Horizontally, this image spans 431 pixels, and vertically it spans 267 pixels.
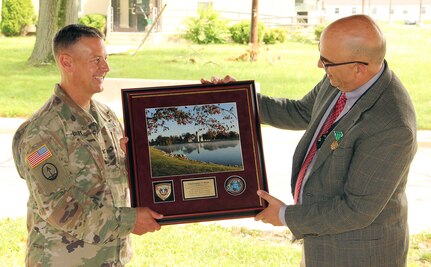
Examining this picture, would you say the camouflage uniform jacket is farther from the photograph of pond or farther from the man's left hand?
the man's left hand

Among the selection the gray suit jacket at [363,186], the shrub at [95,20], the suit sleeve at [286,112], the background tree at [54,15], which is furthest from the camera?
the shrub at [95,20]

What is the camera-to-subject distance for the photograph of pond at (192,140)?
8.48 ft

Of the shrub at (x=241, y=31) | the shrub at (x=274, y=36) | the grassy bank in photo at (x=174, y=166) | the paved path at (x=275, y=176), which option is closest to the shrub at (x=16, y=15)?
the shrub at (x=241, y=31)

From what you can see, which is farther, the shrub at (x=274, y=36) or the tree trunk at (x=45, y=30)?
the shrub at (x=274, y=36)

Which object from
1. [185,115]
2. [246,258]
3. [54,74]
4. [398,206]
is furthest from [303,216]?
[54,74]

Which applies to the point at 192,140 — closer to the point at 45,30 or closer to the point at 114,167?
the point at 114,167

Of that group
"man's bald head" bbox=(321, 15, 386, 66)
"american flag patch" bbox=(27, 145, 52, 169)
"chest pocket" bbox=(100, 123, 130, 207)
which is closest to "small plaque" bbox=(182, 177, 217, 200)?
"chest pocket" bbox=(100, 123, 130, 207)

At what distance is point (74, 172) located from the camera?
2426mm

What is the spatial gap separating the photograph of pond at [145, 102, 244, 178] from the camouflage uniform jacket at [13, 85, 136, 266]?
0.18 metres

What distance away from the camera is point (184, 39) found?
1945 centimetres

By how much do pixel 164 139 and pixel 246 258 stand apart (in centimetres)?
217

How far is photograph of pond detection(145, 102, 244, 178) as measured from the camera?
8.48 ft

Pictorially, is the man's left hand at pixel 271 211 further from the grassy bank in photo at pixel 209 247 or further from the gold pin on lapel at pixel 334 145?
the grassy bank in photo at pixel 209 247

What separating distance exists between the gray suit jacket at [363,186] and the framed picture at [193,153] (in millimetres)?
202
